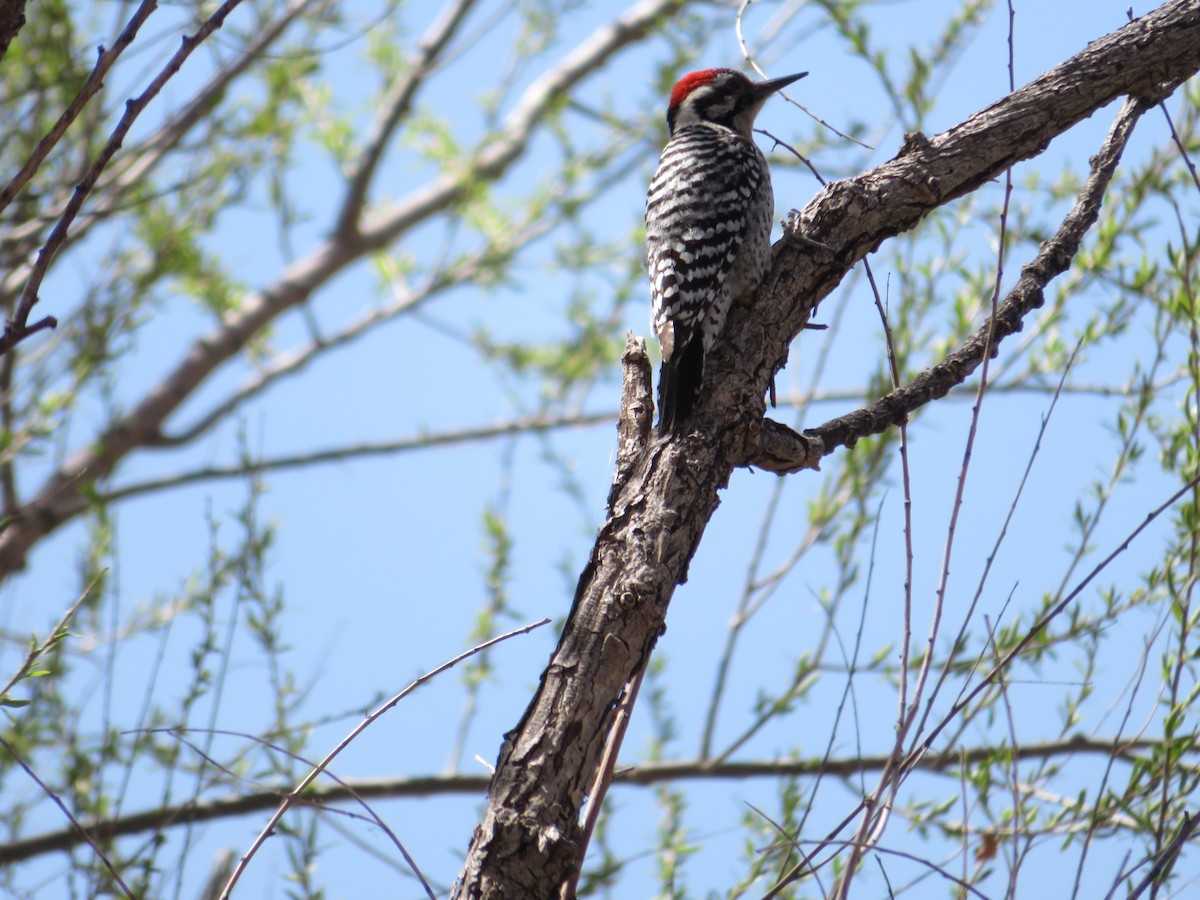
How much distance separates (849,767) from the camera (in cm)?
357

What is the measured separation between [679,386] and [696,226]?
3.80ft

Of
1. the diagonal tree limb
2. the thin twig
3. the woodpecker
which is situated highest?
the woodpecker

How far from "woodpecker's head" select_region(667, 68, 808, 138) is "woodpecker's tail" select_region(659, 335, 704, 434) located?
75.0 inches

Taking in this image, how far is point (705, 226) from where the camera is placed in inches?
125

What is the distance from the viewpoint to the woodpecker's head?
4.13 meters

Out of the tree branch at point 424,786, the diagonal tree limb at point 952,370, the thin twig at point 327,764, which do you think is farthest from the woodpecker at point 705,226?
the tree branch at point 424,786

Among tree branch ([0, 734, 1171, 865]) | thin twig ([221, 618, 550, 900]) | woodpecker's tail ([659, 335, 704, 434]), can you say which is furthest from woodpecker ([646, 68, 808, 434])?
tree branch ([0, 734, 1171, 865])

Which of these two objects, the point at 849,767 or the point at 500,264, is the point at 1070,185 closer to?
the point at 849,767

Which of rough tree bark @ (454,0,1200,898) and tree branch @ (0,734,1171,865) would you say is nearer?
rough tree bark @ (454,0,1200,898)

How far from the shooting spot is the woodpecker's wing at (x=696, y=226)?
9.02ft

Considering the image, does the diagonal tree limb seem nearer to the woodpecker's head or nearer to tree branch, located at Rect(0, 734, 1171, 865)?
tree branch, located at Rect(0, 734, 1171, 865)

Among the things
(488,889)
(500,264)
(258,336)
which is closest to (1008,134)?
(488,889)

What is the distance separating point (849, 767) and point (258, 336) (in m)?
3.77

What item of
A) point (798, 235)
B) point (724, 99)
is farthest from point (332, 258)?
point (798, 235)
